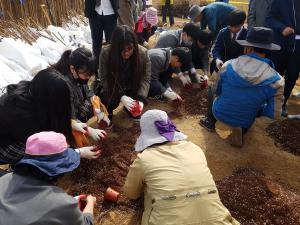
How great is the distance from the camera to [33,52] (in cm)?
486

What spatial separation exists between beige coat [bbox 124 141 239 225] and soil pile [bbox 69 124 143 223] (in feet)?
2.03

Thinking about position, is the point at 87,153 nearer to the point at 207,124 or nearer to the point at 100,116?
the point at 100,116

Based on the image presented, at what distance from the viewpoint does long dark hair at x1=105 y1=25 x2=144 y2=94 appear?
3.34m

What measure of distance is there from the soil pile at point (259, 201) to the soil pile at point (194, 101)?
1.54 meters

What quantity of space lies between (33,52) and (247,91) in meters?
3.10

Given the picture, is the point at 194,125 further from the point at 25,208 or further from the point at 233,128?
the point at 25,208

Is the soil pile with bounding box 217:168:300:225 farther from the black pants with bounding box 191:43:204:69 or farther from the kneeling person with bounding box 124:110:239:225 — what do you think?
the black pants with bounding box 191:43:204:69

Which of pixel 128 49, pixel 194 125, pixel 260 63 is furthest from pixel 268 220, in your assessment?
pixel 128 49

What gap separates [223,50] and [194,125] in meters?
1.35

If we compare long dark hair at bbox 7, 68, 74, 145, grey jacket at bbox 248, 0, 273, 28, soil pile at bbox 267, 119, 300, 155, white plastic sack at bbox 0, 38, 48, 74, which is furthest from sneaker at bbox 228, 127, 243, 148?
white plastic sack at bbox 0, 38, 48, 74

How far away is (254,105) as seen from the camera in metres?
3.33

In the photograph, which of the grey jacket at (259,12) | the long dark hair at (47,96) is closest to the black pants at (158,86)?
the grey jacket at (259,12)

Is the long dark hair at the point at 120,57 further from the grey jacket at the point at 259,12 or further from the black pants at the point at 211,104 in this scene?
Answer: the grey jacket at the point at 259,12

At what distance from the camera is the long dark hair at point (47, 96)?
240 centimetres
